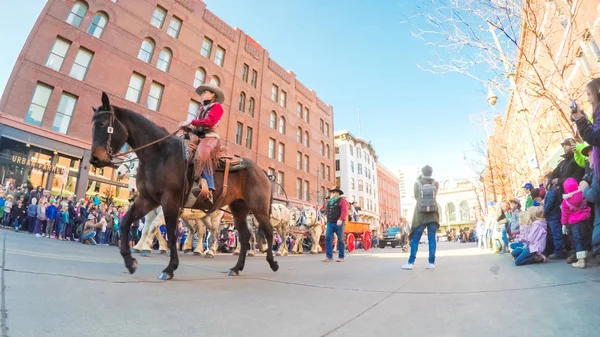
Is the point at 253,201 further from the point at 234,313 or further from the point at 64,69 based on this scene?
the point at 64,69

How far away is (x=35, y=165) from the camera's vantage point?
672 inches

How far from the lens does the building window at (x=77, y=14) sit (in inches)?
766

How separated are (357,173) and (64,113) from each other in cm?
4545

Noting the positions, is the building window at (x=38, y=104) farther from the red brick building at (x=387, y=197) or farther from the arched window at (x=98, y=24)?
the red brick building at (x=387, y=197)

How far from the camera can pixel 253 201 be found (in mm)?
4953

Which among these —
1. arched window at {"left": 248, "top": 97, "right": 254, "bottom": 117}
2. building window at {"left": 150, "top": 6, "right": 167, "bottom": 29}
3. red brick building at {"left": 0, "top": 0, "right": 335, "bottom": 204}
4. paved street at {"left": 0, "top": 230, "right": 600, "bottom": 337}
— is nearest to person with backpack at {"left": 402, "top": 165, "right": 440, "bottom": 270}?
paved street at {"left": 0, "top": 230, "right": 600, "bottom": 337}

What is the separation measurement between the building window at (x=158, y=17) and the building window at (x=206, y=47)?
3957 mm

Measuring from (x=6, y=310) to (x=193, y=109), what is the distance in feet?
86.5

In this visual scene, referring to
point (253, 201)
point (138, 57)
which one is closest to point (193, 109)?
point (138, 57)

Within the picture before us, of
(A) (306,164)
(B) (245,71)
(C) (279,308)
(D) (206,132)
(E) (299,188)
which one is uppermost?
(B) (245,71)

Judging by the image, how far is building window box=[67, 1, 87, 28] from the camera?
1945cm

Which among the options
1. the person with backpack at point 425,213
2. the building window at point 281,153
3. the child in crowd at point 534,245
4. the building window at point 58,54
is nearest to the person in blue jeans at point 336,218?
the person with backpack at point 425,213

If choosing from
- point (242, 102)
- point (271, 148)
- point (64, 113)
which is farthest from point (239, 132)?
point (64, 113)

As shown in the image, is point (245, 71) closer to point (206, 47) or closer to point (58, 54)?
point (206, 47)
